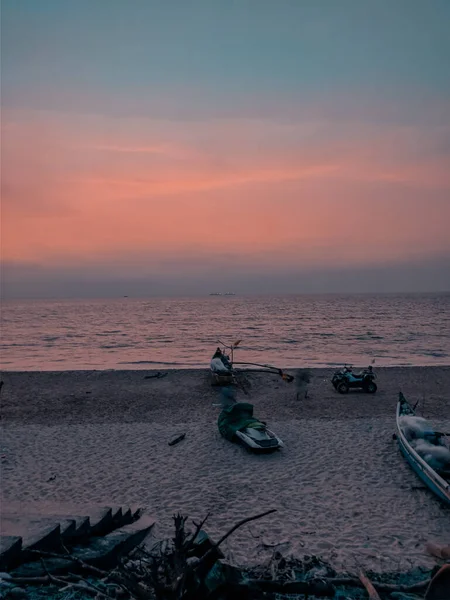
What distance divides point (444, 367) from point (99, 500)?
A: 86.4 feet

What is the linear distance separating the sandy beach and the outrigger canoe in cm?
35

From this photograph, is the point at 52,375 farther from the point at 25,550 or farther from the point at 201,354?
the point at 25,550

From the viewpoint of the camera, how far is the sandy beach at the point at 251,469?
394 inches

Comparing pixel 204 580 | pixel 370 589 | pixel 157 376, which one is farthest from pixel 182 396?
pixel 204 580

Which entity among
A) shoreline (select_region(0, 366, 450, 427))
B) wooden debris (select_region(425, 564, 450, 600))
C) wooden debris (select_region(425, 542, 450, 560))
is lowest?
shoreline (select_region(0, 366, 450, 427))

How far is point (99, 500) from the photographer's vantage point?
11.8 metres

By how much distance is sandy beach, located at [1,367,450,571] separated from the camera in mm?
10000

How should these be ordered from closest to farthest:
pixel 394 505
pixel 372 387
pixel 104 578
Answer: pixel 104 578, pixel 394 505, pixel 372 387

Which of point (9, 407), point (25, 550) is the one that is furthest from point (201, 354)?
point (25, 550)

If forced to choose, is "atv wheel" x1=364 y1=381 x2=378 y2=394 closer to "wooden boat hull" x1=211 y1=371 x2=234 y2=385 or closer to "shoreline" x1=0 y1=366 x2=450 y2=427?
"shoreline" x1=0 y1=366 x2=450 y2=427

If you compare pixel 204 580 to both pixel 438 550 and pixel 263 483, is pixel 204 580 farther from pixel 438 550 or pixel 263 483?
pixel 263 483

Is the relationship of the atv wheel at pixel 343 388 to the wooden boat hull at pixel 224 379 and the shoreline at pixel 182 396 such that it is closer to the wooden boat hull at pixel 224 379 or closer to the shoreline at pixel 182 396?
the shoreline at pixel 182 396

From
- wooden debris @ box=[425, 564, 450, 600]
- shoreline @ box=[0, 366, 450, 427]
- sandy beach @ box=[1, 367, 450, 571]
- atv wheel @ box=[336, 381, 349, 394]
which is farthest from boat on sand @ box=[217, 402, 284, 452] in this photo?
atv wheel @ box=[336, 381, 349, 394]

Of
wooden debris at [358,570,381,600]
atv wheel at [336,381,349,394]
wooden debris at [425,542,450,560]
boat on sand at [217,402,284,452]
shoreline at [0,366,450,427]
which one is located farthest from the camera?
atv wheel at [336,381,349,394]
